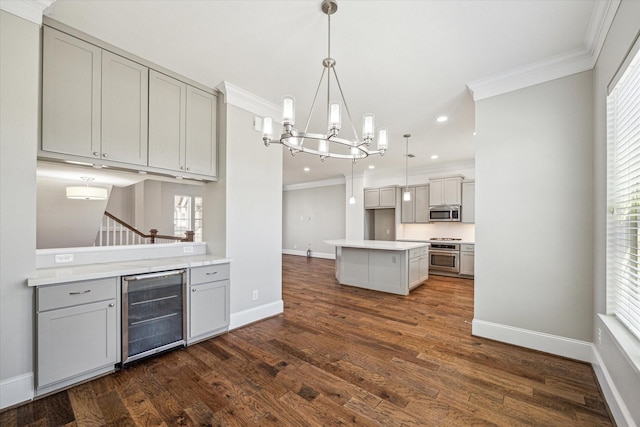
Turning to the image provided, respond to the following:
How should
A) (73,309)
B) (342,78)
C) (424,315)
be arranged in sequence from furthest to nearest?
(424,315)
(342,78)
(73,309)

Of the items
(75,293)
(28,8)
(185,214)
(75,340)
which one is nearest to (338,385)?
(75,340)

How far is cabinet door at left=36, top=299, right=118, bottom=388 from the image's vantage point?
1951 millimetres

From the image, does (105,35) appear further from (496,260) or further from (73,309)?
(496,260)

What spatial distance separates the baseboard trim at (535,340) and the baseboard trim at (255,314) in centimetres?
248

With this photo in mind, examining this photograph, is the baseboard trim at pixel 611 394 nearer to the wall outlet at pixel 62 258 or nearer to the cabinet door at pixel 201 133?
the cabinet door at pixel 201 133

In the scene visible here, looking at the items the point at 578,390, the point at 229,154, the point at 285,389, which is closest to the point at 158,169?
the point at 229,154

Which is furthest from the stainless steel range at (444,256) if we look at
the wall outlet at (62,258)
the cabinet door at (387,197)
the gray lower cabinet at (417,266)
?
the wall outlet at (62,258)

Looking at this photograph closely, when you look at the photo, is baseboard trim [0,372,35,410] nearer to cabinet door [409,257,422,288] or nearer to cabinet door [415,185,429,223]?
cabinet door [409,257,422,288]

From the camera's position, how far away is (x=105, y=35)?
2.34 metres

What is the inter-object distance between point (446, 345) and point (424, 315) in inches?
37.5

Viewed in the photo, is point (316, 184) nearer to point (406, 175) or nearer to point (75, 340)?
point (406, 175)

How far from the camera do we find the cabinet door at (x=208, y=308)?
9.26 ft

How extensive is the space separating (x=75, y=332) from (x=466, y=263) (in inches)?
272

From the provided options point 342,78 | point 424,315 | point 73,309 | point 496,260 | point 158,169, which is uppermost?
point 342,78
